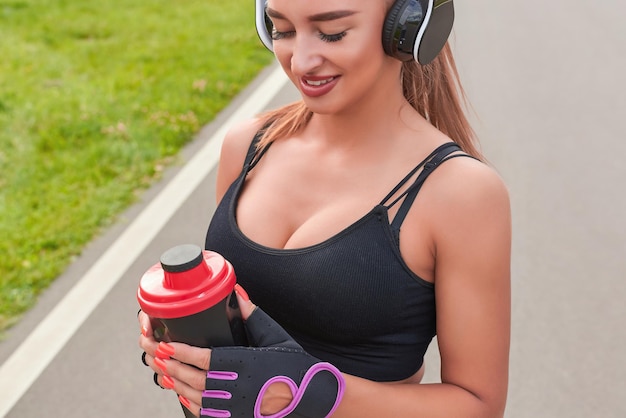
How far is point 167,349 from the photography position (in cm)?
156

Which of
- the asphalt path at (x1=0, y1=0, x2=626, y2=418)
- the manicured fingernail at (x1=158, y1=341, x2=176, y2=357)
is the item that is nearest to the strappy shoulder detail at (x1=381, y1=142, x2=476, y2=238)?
the manicured fingernail at (x1=158, y1=341, x2=176, y2=357)

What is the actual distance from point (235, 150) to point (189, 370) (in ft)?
2.68

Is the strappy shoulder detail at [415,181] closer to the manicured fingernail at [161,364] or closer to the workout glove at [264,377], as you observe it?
the workout glove at [264,377]

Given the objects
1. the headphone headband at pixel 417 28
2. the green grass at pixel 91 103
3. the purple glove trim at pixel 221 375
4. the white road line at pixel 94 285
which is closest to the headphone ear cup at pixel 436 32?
the headphone headband at pixel 417 28

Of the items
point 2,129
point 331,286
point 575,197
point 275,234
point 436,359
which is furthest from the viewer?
point 2,129

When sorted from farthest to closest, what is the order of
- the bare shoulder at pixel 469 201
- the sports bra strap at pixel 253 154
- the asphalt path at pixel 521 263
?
the asphalt path at pixel 521 263 → the sports bra strap at pixel 253 154 → the bare shoulder at pixel 469 201

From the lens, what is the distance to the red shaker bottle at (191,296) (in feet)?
4.92

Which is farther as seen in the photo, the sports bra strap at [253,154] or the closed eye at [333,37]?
the sports bra strap at [253,154]

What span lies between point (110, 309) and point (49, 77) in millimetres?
3853

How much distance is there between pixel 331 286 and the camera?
70.6 inches

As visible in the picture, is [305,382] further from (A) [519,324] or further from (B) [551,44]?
(B) [551,44]

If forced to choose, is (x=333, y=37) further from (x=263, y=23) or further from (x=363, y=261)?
(x=363, y=261)

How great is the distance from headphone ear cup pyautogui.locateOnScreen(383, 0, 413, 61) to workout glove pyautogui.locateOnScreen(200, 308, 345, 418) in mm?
678

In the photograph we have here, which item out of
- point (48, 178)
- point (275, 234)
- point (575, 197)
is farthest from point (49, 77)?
point (275, 234)
